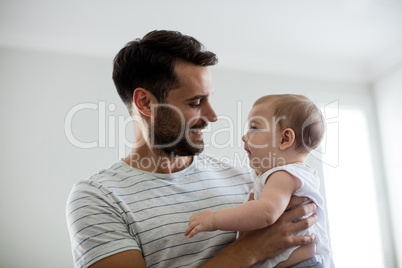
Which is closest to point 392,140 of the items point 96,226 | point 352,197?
point 352,197

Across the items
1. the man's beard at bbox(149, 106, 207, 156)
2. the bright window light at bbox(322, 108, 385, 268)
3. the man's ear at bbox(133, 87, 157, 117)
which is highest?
the man's ear at bbox(133, 87, 157, 117)

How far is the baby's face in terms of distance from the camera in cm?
123

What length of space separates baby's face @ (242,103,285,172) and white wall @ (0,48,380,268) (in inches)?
77.1

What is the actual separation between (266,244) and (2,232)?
236cm

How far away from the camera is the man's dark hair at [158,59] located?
145 centimetres

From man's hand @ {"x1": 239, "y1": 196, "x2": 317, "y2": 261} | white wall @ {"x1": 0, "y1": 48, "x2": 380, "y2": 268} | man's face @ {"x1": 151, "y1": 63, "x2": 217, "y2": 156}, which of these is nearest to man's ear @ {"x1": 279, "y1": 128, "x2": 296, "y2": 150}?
man's hand @ {"x1": 239, "y1": 196, "x2": 317, "y2": 261}

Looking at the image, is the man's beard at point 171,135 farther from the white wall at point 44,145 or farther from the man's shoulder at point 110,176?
the white wall at point 44,145

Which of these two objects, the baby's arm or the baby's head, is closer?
the baby's arm

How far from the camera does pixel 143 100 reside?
1.53 m

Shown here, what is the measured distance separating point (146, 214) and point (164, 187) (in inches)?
4.8

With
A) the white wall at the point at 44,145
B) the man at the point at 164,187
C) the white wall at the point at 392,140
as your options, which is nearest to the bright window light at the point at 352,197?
the white wall at the point at 392,140

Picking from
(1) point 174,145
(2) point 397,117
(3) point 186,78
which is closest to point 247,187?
(1) point 174,145

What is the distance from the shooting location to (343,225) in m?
3.47

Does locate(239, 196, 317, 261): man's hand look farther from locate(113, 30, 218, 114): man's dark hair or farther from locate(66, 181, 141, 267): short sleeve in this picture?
locate(113, 30, 218, 114): man's dark hair
